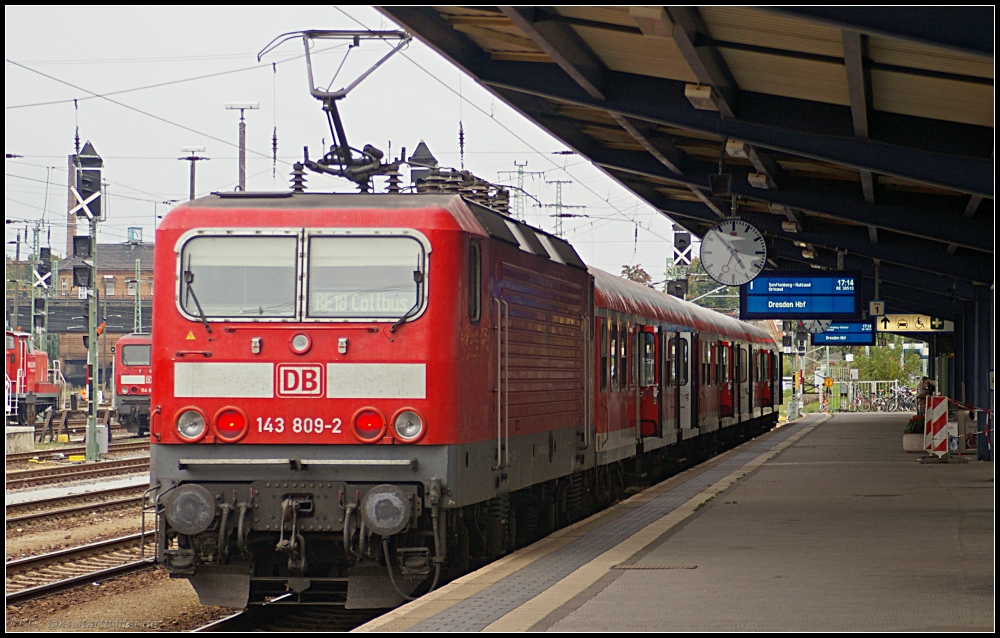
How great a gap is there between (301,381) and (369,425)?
0.60 m

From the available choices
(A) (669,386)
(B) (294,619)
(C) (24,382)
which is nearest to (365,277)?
(B) (294,619)

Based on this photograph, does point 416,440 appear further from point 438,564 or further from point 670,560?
point 670,560

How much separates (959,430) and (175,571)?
1793 centimetres

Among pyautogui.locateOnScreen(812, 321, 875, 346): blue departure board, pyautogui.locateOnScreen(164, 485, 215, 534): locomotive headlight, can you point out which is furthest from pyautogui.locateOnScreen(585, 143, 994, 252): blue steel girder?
pyautogui.locateOnScreen(812, 321, 875, 346): blue departure board

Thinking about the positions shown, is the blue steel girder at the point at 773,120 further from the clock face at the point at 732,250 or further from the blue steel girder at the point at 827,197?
the clock face at the point at 732,250

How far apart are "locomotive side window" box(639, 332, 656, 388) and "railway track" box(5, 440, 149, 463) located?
1392 cm

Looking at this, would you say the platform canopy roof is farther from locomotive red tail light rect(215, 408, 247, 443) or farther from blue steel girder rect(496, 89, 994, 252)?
locomotive red tail light rect(215, 408, 247, 443)

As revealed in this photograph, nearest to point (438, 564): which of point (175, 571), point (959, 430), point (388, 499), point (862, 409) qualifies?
point (388, 499)

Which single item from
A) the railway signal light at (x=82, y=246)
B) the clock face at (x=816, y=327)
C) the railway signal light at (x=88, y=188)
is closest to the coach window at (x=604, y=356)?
the railway signal light at (x=82, y=246)

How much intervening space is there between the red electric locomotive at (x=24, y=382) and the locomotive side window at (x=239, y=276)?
3129 cm

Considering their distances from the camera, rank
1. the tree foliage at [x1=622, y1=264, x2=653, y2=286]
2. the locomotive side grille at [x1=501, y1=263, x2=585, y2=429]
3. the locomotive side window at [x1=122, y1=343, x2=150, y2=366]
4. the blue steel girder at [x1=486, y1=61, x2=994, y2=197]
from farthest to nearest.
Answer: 1. the tree foliage at [x1=622, y1=264, x2=653, y2=286]
2. the locomotive side window at [x1=122, y1=343, x2=150, y2=366]
3. the blue steel girder at [x1=486, y1=61, x2=994, y2=197]
4. the locomotive side grille at [x1=501, y1=263, x2=585, y2=429]

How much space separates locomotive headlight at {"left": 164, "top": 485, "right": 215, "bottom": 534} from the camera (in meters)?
9.43

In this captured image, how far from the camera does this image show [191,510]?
9.45 metres

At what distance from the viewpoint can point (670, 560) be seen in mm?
10516
